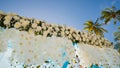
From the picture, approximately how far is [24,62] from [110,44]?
6.55 metres

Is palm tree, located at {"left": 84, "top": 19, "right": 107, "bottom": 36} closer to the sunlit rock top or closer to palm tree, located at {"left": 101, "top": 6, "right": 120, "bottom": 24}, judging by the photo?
palm tree, located at {"left": 101, "top": 6, "right": 120, "bottom": 24}

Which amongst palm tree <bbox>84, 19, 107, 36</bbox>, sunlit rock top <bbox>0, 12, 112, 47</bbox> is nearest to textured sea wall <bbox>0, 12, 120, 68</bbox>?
sunlit rock top <bbox>0, 12, 112, 47</bbox>

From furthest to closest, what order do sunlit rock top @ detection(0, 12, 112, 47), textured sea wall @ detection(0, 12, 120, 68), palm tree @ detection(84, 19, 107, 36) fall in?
palm tree @ detection(84, 19, 107, 36) → sunlit rock top @ detection(0, 12, 112, 47) → textured sea wall @ detection(0, 12, 120, 68)

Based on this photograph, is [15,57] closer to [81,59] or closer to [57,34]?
[57,34]

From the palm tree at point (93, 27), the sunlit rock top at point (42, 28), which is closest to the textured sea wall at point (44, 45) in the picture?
the sunlit rock top at point (42, 28)

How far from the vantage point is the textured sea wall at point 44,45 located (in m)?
6.47

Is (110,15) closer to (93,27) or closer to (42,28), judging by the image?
(93,27)

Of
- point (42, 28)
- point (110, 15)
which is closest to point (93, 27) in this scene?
point (110, 15)

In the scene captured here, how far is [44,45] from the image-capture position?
736 cm

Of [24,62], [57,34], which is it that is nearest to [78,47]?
[57,34]

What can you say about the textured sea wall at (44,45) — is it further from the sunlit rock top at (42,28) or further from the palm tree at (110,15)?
the palm tree at (110,15)

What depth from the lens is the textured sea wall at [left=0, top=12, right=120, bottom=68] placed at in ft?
21.2

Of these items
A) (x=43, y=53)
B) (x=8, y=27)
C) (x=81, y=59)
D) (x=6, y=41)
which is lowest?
(x=81, y=59)

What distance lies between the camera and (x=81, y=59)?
8469 millimetres
